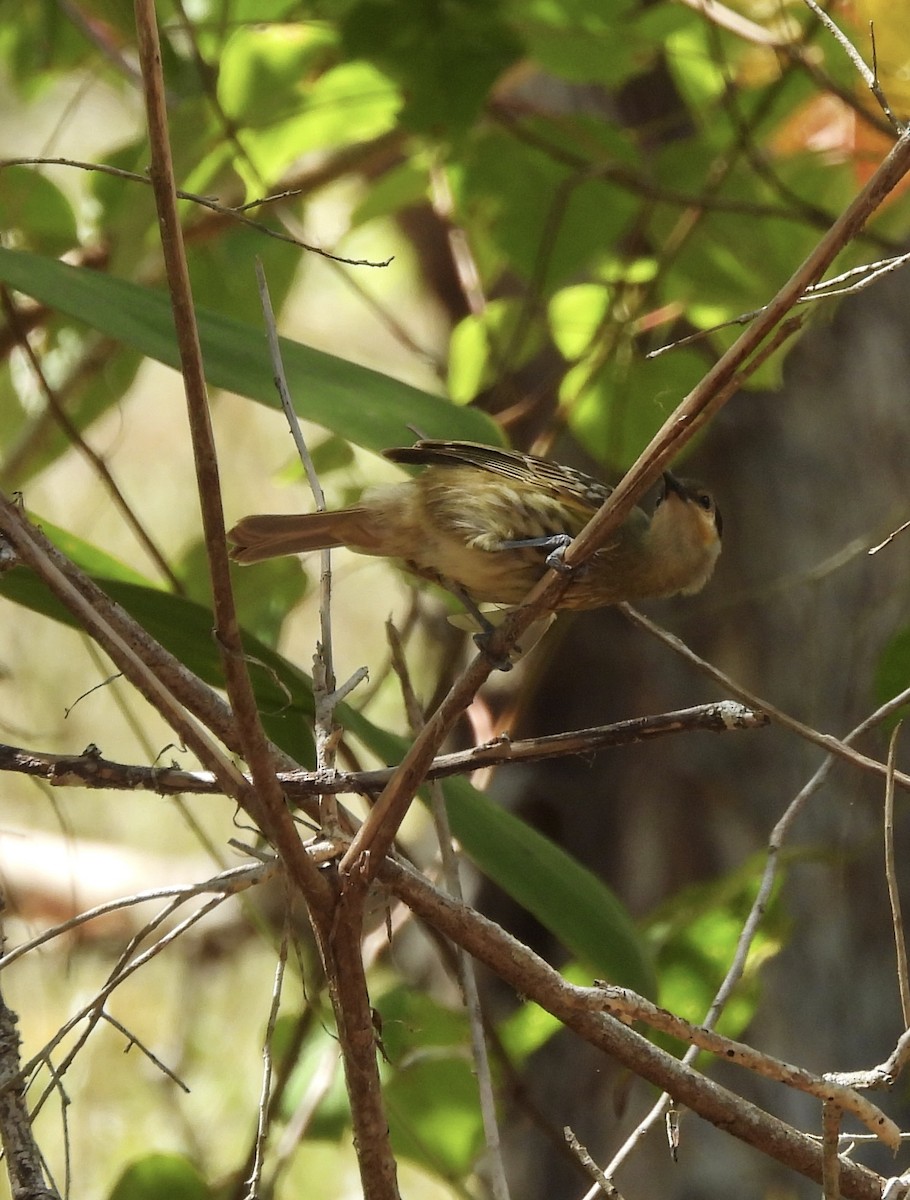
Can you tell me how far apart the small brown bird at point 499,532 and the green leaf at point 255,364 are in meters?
0.15

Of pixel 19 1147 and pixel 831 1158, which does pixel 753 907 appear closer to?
pixel 831 1158

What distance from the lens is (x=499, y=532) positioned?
2.11 meters

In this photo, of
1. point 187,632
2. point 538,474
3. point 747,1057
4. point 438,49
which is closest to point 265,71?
point 438,49

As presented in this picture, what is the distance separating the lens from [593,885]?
5.43 feet

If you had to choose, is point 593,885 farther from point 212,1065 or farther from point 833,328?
point 212,1065

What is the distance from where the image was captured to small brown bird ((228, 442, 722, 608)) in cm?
206

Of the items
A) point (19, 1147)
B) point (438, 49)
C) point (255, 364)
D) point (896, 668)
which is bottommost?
point (19, 1147)

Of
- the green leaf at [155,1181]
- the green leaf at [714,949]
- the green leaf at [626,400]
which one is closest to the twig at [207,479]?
the green leaf at [155,1181]

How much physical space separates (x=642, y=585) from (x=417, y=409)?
50 centimetres

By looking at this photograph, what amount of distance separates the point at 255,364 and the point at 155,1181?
114 cm

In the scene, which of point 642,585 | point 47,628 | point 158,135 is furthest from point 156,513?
→ point 158,135

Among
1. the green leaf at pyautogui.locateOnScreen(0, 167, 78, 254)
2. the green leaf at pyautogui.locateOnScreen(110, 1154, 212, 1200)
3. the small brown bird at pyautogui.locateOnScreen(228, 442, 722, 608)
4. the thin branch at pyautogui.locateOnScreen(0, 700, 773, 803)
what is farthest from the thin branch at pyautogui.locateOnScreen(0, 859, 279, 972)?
the green leaf at pyautogui.locateOnScreen(0, 167, 78, 254)

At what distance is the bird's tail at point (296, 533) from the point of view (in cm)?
204

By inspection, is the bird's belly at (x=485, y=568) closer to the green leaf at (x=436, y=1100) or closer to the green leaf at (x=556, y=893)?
the green leaf at (x=556, y=893)
